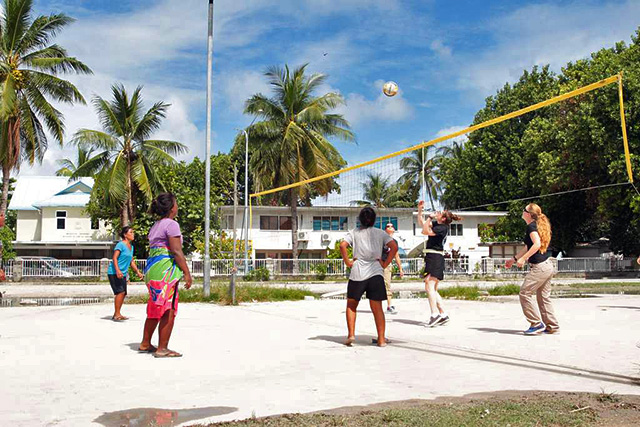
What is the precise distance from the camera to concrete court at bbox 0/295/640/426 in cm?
475

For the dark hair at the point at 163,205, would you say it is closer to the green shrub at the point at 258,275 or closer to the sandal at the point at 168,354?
the sandal at the point at 168,354

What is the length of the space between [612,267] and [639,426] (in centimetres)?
4084

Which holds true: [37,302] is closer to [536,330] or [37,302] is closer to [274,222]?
[536,330]

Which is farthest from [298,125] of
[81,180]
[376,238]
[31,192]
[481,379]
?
[481,379]

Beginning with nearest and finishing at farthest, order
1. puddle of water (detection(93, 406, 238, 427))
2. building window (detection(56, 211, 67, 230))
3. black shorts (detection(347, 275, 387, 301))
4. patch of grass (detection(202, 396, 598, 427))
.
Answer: patch of grass (detection(202, 396, 598, 427)), puddle of water (detection(93, 406, 238, 427)), black shorts (detection(347, 275, 387, 301)), building window (detection(56, 211, 67, 230))

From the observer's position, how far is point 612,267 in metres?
40.9

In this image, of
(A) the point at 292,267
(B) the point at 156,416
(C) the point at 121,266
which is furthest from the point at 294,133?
Result: (B) the point at 156,416

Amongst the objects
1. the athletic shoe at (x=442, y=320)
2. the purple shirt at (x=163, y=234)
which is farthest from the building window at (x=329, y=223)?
the purple shirt at (x=163, y=234)

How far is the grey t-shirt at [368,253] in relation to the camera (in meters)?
7.79

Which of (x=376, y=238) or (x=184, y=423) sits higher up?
(x=376, y=238)

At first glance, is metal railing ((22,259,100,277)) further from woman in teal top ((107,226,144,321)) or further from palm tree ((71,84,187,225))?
woman in teal top ((107,226,144,321))

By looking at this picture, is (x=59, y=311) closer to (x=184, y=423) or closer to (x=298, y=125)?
(x=184, y=423)

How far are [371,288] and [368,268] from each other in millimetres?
250

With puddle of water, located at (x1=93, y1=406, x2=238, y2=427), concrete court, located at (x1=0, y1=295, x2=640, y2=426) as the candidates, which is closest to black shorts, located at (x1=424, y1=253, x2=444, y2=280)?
concrete court, located at (x1=0, y1=295, x2=640, y2=426)
